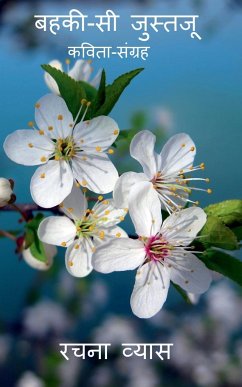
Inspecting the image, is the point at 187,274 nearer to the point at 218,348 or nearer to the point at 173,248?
the point at 173,248

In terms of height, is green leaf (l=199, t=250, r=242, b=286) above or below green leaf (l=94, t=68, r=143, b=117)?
below

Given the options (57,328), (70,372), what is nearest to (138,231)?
(57,328)

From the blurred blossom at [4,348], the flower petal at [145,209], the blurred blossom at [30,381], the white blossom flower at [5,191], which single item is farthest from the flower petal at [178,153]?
the blurred blossom at [4,348]

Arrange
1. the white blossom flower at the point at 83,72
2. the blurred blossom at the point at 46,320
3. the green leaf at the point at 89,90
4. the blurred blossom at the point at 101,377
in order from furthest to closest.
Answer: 1. the blurred blossom at the point at 101,377
2. the blurred blossom at the point at 46,320
3. the white blossom flower at the point at 83,72
4. the green leaf at the point at 89,90

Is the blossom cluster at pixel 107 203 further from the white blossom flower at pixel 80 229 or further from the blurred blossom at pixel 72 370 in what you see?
the blurred blossom at pixel 72 370

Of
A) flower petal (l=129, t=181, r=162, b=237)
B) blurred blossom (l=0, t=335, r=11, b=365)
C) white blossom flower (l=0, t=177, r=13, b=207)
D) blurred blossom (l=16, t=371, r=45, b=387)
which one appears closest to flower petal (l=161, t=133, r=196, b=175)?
flower petal (l=129, t=181, r=162, b=237)

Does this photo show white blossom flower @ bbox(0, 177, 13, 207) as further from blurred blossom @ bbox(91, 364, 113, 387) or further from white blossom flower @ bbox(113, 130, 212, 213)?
blurred blossom @ bbox(91, 364, 113, 387)

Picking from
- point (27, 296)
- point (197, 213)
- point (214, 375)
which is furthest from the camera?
point (214, 375)
